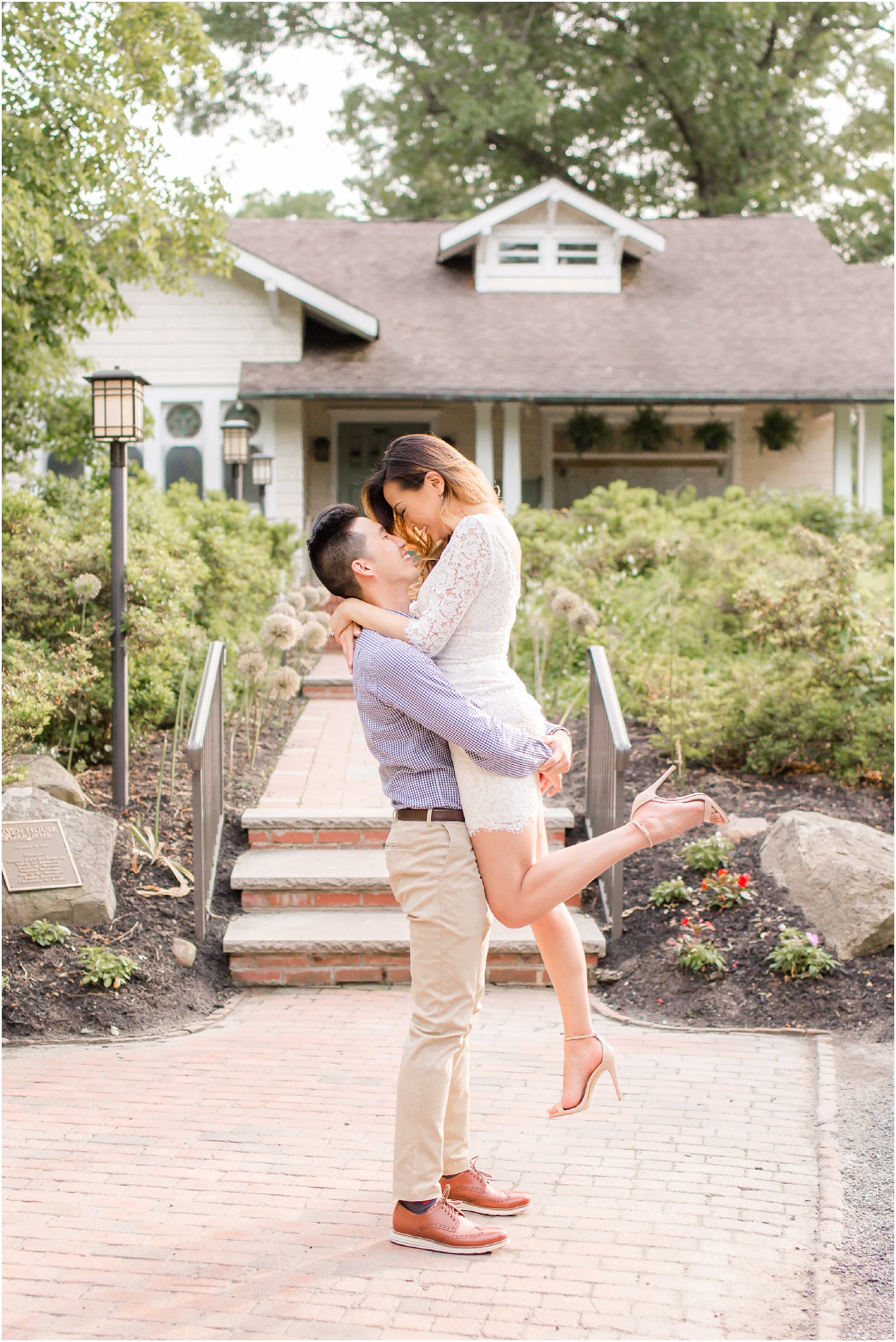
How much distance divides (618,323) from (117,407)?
11349 mm

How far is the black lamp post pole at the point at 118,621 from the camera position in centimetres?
649

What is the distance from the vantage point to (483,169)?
26.4 m

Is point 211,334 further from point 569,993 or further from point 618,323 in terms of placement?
point 569,993

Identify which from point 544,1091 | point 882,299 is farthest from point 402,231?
point 544,1091

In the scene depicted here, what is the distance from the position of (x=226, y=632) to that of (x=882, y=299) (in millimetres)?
12889

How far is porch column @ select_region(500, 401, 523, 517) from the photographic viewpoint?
15547 mm

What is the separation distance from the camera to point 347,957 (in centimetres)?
542

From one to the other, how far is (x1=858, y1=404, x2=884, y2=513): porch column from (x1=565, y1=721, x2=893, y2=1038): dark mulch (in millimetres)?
10487

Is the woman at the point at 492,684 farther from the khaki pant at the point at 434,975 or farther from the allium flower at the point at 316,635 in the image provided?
the allium flower at the point at 316,635

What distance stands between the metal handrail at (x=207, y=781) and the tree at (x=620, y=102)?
19.6 metres

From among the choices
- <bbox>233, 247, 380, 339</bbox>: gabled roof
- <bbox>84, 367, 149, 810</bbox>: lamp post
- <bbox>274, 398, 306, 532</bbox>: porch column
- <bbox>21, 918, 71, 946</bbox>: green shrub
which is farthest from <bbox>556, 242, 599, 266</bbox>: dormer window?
<bbox>21, 918, 71, 946</bbox>: green shrub

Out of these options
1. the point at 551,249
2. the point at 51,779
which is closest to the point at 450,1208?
the point at 51,779

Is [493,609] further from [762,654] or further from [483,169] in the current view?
[483,169]

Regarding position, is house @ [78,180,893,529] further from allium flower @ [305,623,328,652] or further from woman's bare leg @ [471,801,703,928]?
woman's bare leg @ [471,801,703,928]
